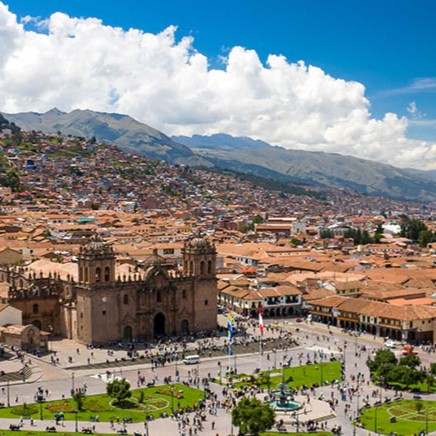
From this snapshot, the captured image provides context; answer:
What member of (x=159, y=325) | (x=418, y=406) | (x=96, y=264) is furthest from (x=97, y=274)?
(x=418, y=406)

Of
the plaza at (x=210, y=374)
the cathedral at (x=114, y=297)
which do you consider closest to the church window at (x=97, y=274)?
the cathedral at (x=114, y=297)

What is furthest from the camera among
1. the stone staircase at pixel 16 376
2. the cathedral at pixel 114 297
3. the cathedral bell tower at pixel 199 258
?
the cathedral bell tower at pixel 199 258

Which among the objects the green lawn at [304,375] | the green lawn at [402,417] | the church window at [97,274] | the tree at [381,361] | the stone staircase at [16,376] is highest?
the church window at [97,274]

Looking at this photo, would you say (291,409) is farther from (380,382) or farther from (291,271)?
(291,271)

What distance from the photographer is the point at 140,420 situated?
45188mm

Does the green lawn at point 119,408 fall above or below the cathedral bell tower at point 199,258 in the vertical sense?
below

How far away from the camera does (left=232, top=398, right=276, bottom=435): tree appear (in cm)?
4016

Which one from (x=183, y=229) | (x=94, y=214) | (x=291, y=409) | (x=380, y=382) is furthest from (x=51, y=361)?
(x=94, y=214)

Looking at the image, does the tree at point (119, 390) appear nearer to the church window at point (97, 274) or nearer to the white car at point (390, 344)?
the church window at point (97, 274)

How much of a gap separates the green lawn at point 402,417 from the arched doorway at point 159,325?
26359mm

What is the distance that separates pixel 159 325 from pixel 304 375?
18039 mm

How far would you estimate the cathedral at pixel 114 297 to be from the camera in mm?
65500

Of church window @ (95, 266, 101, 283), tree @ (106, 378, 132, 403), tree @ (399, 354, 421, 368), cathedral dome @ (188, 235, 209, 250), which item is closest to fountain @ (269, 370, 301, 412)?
tree @ (106, 378, 132, 403)

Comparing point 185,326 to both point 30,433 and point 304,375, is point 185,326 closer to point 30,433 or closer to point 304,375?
point 304,375
